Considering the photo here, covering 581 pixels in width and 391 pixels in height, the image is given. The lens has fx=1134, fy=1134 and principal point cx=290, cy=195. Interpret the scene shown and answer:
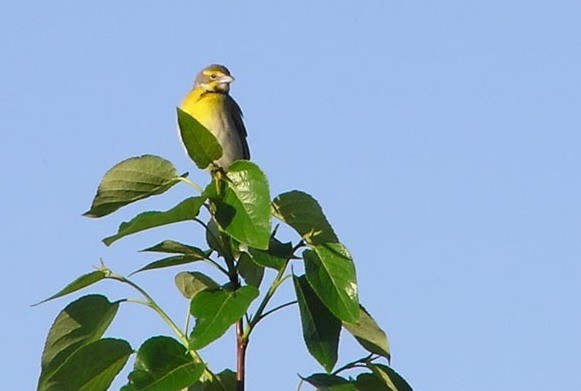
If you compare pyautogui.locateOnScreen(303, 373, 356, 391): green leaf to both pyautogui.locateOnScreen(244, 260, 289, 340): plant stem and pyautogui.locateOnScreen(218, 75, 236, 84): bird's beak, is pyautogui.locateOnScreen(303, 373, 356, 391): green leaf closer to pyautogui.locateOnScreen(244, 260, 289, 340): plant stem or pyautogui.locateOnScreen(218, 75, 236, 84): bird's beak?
pyautogui.locateOnScreen(244, 260, 289, 340): plant stem

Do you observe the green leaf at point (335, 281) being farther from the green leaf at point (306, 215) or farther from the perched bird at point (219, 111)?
the perched bird at point (219, 111)

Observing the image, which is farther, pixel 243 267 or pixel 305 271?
pixel 243 267

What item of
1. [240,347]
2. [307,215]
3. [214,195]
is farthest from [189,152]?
[240,347]

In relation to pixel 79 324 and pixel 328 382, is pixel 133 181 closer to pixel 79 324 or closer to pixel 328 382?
pixel 79 324

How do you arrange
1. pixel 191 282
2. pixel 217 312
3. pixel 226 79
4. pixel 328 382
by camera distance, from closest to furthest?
pixel 217 312
pixel 328 382
pixel 191 282
pixel 226 79

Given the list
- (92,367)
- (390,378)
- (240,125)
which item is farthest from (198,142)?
(240,125)

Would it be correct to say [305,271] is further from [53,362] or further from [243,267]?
[53,362]

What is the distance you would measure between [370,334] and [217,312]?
68 cm

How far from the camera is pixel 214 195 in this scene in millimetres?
3154

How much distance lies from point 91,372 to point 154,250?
416 millimetres

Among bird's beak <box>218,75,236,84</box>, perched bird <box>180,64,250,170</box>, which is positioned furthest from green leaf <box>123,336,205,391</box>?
bird's beak <box>218,75,236,84</box>

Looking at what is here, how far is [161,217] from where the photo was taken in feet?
10.1

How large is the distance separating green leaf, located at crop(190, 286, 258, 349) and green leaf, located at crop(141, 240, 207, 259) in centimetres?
24

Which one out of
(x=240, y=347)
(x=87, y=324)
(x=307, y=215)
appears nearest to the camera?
(x=240, y=347)
